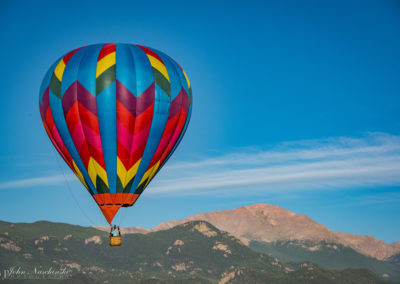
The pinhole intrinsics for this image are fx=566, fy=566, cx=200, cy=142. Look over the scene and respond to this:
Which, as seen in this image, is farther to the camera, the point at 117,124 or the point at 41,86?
the point at 41,86

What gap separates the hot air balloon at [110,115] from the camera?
9594cm

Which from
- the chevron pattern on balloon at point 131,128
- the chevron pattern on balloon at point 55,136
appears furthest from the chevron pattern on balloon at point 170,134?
the chevron pattern on balloon at point 55,136

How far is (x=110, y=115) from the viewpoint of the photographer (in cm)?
9606

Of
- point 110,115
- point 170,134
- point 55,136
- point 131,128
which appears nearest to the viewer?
point 110,115

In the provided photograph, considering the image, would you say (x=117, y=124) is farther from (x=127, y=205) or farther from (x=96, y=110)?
(x=127, y=205)

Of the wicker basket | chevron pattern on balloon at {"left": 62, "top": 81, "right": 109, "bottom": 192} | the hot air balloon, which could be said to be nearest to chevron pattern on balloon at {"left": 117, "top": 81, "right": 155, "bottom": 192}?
the hot air balloon

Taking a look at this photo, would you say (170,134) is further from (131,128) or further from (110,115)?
(110,115)

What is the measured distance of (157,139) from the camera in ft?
332

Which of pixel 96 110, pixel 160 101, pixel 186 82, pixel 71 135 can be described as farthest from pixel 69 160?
pixel 186 82

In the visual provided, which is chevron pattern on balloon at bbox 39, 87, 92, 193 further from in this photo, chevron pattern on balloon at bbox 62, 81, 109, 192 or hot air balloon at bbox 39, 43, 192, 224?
chevron pattern on balloon at bbox 62, 81, 109, 192

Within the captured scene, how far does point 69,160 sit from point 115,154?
1000 centimetres

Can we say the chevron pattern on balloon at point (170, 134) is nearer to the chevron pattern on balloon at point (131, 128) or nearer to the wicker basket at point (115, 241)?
the chevron pattern on balloon at point (131, 128)

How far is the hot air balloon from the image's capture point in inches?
3777

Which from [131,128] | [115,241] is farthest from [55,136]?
[115,241]
